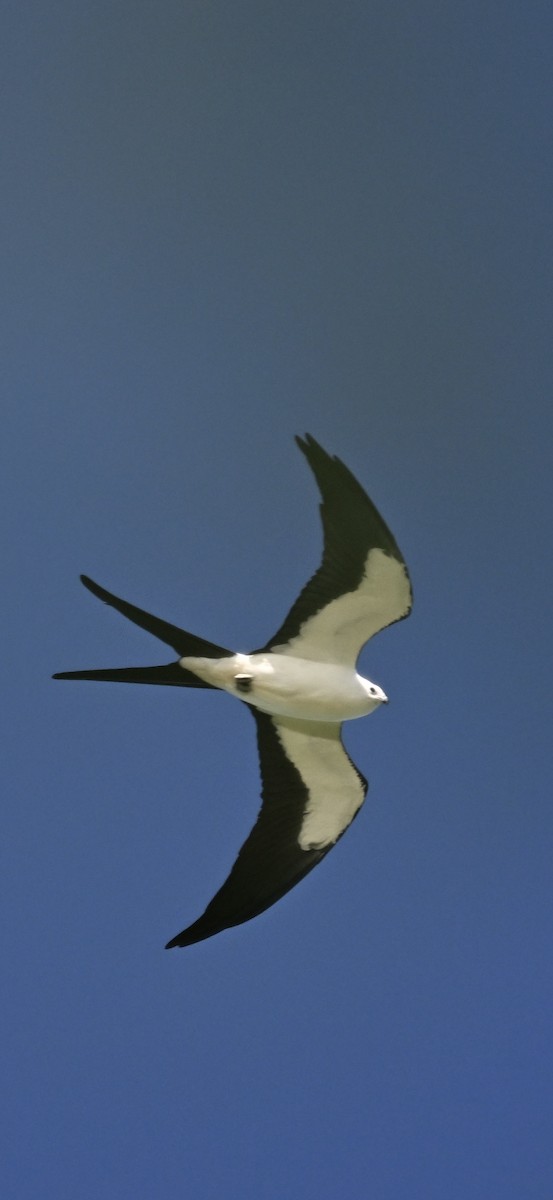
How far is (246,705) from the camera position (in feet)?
29.3

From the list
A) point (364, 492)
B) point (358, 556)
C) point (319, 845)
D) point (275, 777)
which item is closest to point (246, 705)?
point (275, 777)

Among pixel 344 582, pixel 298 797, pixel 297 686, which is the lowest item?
pixel 298 797

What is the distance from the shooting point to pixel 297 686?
8.34 m

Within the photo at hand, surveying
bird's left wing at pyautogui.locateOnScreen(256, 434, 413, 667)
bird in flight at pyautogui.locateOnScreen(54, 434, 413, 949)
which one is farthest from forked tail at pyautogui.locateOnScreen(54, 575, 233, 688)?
bird's left wing at pyautogui.locateOnScreen(256, 434, 413, 667)

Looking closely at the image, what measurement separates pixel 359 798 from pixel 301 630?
1.54m

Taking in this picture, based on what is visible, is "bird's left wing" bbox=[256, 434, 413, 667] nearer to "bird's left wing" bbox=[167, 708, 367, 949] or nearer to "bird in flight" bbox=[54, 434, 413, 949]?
"bird in flight" bbox=[54, 434, 413, 949]

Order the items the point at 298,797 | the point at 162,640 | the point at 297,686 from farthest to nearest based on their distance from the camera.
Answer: the point at 298,797, the point at 297,686, the point at 162,640

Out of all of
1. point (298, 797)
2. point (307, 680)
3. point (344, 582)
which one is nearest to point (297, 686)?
point (307, 680)

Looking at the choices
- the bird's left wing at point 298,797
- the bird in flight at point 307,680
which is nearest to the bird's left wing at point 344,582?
the bird in flight at point 307,680

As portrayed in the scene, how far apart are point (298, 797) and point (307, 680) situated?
1.10 m

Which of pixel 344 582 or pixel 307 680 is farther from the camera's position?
pixel 307 680

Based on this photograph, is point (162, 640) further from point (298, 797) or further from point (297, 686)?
point (298, 797)

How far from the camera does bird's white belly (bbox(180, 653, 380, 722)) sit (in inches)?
323

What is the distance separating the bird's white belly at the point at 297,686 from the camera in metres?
8.21
